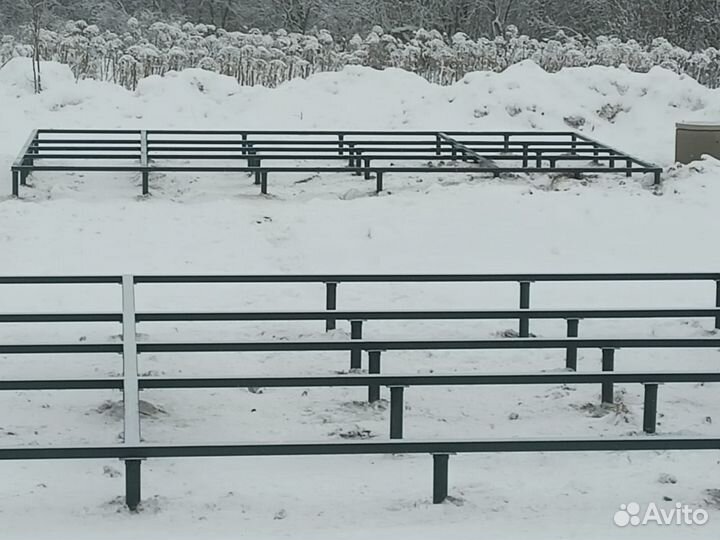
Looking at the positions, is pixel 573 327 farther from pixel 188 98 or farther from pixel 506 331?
pixel 188 98

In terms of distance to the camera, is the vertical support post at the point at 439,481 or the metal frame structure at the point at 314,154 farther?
the metal frame structure at the point at 314,154

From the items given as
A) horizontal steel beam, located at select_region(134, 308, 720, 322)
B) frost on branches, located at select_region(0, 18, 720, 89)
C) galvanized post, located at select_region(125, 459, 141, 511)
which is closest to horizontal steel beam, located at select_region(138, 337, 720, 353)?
horizontal steel beam, located at select_region(134, 308, 720, 322)

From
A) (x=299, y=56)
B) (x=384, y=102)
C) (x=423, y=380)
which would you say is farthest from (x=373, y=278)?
(x=299, y=56)

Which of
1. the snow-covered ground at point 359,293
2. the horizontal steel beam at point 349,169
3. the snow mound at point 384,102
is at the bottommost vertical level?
the snow-covered ground at point 359,293

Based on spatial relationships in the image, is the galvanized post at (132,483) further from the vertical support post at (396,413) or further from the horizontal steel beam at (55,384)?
the vertical support post at (396,413)

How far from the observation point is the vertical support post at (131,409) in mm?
5090

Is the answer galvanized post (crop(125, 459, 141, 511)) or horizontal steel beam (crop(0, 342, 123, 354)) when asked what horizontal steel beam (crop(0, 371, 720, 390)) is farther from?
galvanized post (crop(125, 459, 141, 511))

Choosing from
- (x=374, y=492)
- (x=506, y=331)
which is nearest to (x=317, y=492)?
(x=374, y=492)

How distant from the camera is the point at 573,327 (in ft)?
25.4

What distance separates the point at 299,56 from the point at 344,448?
17293mm

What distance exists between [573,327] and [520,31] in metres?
27.3

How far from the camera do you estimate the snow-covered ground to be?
5.34 metres

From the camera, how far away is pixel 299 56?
71.3 feet

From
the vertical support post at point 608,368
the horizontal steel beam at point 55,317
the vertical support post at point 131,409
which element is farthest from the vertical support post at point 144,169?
the vertical support post at point 608,368
